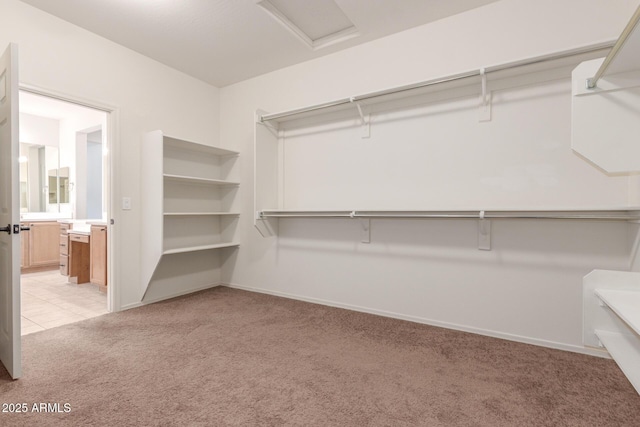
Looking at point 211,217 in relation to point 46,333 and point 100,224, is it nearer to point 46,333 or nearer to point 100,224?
point 100,224

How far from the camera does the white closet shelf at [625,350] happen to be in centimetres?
109

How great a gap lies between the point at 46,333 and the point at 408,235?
10.2ft

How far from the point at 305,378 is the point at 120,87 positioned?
125 inches

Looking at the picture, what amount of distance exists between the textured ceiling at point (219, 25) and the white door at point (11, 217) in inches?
40.6

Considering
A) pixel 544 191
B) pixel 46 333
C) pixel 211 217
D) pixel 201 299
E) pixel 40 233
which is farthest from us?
pixel 40 233

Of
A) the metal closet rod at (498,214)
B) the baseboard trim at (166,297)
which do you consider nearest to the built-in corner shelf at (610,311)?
the metal closet rod at (498,214)

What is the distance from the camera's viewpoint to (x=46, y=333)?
2.52 metres

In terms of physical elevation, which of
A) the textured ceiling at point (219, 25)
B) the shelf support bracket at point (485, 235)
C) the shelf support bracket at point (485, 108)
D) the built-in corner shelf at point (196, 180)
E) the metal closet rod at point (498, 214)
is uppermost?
the textured ceiling at point (219, 25)

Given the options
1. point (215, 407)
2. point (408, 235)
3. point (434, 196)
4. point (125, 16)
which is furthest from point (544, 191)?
point (125, 16)

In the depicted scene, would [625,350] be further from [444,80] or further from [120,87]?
[120,87]

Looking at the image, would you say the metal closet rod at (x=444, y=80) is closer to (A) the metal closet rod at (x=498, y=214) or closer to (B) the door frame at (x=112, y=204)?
(A) the metal closet rod at (x=498, y=214)

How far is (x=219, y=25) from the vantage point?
2777mm

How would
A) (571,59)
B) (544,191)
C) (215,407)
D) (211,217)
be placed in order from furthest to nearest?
(211,217) < (544,191) < (571,59) < (215,407)

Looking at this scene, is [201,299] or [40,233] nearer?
[201,299]
